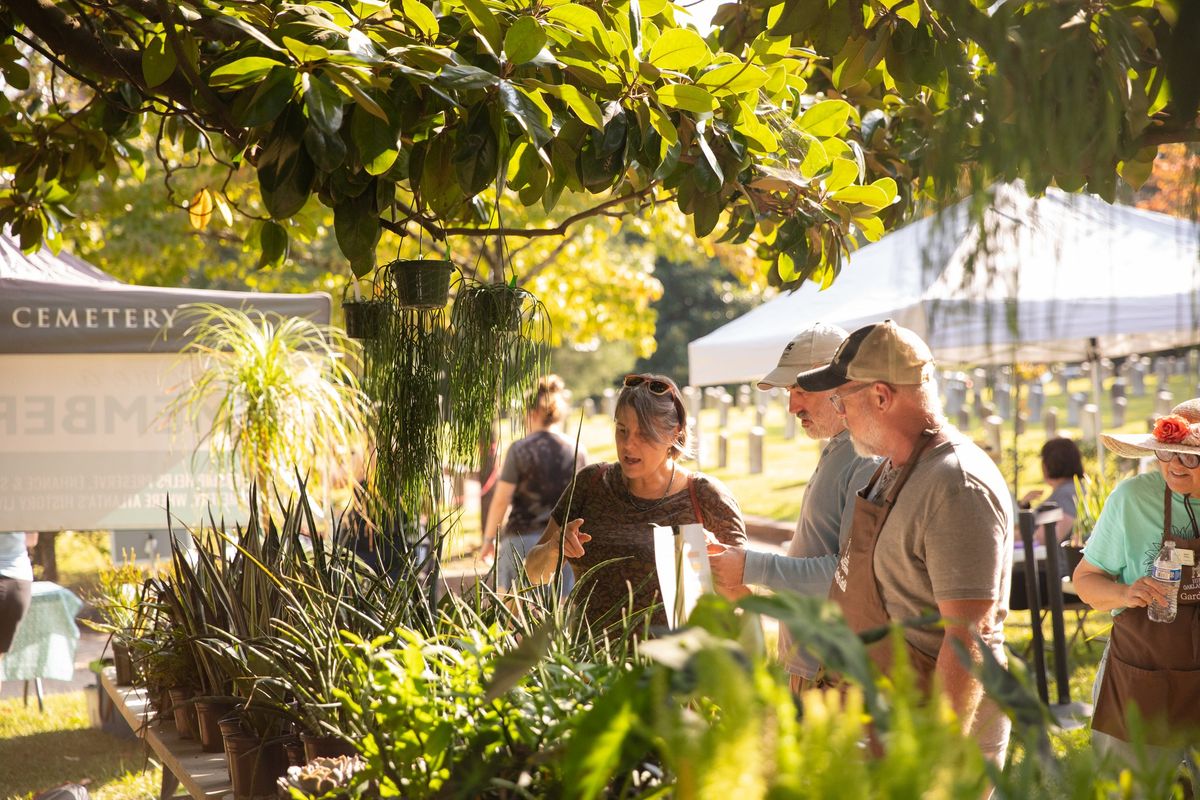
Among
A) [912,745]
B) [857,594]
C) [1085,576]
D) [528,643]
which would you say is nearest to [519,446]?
[1085,576]

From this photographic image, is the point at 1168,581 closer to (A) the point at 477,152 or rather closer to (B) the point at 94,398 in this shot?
(A) the point at 477,152

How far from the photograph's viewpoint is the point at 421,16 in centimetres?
207

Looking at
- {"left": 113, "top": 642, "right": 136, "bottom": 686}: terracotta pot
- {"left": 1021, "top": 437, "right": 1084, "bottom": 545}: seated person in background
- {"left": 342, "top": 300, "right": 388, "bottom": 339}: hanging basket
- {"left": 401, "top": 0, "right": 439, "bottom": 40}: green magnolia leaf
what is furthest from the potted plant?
{"left": 1021, "top": 437, "right": 1084, "bottom": 545}: seated person in background

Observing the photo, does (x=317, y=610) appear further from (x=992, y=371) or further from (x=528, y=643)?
(x=992, y=371)

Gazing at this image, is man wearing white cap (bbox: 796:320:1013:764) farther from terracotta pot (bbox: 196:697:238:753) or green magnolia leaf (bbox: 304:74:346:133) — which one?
terracotta pot (bbox: 196:697:238:753)

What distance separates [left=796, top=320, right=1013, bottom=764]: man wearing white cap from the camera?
232cm

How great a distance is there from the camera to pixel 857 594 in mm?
2568

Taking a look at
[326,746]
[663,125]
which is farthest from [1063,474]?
[326,746]

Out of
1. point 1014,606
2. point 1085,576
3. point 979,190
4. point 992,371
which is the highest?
point 979,190

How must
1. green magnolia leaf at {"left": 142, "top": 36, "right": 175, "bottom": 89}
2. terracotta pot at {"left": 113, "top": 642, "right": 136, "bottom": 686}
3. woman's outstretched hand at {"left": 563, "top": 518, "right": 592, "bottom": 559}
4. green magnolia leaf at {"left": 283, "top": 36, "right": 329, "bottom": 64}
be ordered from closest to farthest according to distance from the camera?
green magnolia leaf at {"left": 283, "top": 36, "right": 329, "bottom": 64}
green magnolia leaf at {"left": 142, "top": 36, "right": 175, "bottom": 89}
woman's outstretched hand at {"left": 563, "top": 518, "right": 592, "bottom": 559}
terracotta pot at {"left": 113, "top": 642, "right": 136, "bottom": 686}

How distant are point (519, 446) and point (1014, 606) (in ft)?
9.18

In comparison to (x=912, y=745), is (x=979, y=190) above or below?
above

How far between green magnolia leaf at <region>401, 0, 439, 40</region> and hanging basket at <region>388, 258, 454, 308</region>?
639mm

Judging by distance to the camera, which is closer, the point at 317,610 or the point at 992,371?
the point at 992,371
